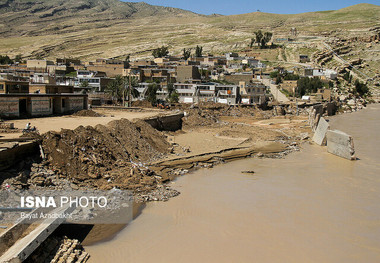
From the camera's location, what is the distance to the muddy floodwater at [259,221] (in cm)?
1027

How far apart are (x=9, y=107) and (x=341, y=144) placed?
22245 millimetres

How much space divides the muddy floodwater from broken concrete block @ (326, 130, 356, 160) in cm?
316

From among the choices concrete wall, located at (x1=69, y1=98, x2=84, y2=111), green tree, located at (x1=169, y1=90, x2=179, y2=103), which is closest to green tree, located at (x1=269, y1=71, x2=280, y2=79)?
green tree, located at (x1=169, y1=90, x2=179, y2=103)

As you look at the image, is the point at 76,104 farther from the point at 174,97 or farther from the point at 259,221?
the point at 259,221

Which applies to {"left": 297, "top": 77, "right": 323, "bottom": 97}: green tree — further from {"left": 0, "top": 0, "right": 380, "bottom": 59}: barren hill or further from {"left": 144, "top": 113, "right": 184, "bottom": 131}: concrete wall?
{"left": 0, "top": 0, "right": 380, "bottom": 59}: barren hill

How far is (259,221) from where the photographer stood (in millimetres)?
12430

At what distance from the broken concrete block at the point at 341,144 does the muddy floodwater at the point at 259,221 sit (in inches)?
124

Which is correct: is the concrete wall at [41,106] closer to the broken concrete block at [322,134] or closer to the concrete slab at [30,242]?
the concrete slab at [30,242]

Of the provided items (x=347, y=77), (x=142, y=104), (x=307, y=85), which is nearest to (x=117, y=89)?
(x=142, y=104)

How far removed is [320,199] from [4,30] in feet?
662

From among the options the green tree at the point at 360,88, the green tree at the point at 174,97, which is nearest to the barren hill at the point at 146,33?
the green tree at the point at 360,88

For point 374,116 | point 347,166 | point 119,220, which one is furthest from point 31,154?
point 374,116

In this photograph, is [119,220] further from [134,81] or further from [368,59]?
[368,59]

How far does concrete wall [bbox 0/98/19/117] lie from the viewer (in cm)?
2372
